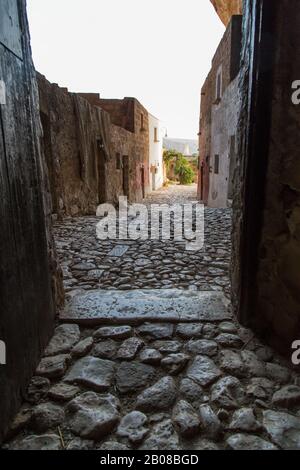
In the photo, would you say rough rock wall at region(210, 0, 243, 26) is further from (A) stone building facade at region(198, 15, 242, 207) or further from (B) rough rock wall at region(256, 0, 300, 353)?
(B) rough rock wall at region(256, 0, 300, 353)

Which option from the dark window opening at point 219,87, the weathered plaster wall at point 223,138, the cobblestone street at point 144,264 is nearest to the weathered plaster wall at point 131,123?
the weathered plaster wall at point 223,138

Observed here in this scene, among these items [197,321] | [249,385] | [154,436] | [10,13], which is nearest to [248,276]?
[197,321]

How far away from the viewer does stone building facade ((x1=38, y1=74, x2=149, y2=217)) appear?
618 centimetres

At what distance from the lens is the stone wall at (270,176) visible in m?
1.61

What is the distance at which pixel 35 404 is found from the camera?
4.70 ft

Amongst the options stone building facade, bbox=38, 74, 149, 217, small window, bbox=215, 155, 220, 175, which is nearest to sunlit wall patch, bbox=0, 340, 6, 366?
stone building facade, bbox=38, 74, 149, 217

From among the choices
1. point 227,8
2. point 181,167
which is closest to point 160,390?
point 227,8

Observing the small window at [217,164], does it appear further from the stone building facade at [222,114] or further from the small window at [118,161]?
the small window at [118,161]

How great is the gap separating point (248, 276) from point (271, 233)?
Result: 33 cm

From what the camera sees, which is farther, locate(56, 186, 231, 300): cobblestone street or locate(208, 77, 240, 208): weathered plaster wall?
locate(208, 77, 240, 208): weathered plaster wall

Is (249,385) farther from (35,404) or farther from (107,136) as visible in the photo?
(107,136)

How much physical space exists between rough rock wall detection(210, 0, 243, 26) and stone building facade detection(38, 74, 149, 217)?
6.69 meters

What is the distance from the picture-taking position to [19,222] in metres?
1.50

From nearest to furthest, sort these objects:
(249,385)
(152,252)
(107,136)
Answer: (249,385)
(152,252)
(107,136)
